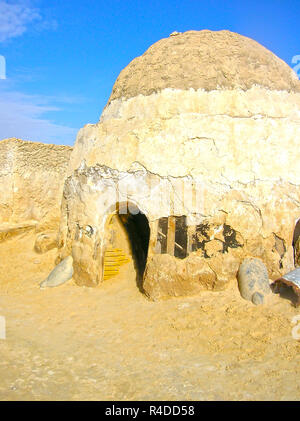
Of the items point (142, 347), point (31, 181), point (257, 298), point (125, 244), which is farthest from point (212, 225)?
point (31, 181)

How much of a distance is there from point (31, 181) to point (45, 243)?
168 centimetres

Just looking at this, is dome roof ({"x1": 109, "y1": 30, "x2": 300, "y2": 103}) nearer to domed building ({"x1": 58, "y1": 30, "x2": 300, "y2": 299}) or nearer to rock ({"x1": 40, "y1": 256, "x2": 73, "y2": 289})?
domed building ({"x1": 58, "y1": 30, "x2": 300, "y2": 299})

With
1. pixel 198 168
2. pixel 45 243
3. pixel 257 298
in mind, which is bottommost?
pixel 257 298

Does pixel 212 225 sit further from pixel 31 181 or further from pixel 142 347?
pixel 31 181

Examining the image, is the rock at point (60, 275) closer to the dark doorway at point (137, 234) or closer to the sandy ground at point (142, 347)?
the sandy ground at point (142, 347)

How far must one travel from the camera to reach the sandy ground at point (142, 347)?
146 inches

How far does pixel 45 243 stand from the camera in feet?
26.7

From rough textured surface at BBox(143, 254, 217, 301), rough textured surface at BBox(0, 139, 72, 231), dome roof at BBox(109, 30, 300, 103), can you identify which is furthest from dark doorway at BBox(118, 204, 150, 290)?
dome roof at BBox(109, 30, 300, 103)

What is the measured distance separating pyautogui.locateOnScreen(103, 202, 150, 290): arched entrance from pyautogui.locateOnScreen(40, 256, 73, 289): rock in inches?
24.1

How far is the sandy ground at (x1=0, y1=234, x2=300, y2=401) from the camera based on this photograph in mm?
3707

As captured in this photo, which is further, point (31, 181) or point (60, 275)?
point (31, 181)

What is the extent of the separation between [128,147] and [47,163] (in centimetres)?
337

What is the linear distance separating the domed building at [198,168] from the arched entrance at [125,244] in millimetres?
368

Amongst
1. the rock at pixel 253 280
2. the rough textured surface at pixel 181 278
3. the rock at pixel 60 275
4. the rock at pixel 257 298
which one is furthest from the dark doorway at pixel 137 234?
the rock at pixel 257 298
